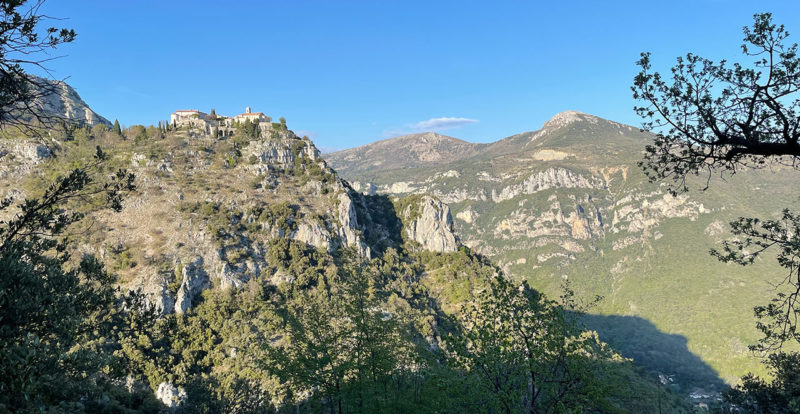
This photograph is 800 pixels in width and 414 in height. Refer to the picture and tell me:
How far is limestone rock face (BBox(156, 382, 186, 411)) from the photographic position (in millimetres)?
37906

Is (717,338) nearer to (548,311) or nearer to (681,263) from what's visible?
(681,263)

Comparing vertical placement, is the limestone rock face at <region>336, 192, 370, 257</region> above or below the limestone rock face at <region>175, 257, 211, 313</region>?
above

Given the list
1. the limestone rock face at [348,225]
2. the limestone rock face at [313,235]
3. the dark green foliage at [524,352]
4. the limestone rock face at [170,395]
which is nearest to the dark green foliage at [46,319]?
the dark green foliage at [524,352]

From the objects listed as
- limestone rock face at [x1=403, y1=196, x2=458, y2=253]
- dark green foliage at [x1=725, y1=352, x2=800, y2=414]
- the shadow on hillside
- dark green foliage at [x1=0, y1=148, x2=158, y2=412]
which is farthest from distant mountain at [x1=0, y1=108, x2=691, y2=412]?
the shadow on hillside

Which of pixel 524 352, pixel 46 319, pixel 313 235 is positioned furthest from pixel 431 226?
pixel 46 319

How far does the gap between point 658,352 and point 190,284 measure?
145477 mm

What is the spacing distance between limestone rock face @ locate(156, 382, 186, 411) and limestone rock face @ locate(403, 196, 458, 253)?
7182cm

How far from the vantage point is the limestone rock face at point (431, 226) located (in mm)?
105312

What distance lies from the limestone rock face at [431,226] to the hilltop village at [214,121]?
180 feet

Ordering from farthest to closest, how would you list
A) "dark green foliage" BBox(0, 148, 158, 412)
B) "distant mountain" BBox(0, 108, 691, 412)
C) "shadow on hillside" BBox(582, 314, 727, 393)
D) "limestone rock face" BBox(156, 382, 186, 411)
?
"shadow on hillside" BBox(582, 314, 727, 393) < "distant mountain" BBox(0, 108, 691, 412) < "limestone rock face" BBox(156, 382, 186, 411) < "dark green foliage" BBox(0, 148, 158, 412)

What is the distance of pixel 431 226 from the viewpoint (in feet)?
351

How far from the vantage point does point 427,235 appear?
10700 centimetres

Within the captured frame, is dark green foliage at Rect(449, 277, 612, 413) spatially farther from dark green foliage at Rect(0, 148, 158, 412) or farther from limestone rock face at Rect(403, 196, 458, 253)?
limestone rock face at Rect(403, 196, 458, 253)

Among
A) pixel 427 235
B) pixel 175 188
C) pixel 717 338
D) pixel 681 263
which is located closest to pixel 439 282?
pixel 427 235
